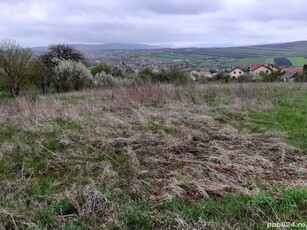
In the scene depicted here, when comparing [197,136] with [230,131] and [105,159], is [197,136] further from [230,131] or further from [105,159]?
[105,159]

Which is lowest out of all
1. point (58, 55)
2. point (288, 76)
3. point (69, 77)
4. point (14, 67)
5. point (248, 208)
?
point (288, 76)

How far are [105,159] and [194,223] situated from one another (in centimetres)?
279

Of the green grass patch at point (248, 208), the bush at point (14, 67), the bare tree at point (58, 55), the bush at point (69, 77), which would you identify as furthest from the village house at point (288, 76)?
the green grass patch at point (248, 208)

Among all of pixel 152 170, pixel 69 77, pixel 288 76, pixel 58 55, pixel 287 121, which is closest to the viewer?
pixel 152 170

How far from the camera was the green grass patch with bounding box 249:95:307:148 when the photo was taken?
610cm

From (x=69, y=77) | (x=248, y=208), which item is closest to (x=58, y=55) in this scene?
(x=69, y=77)

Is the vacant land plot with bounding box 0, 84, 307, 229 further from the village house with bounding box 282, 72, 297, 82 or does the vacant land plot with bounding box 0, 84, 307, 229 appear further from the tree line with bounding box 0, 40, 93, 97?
the village house with bounding box 282, 72, 297, 82

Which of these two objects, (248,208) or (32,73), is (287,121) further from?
(32,73)

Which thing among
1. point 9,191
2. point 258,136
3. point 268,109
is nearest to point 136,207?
A: point 9,191

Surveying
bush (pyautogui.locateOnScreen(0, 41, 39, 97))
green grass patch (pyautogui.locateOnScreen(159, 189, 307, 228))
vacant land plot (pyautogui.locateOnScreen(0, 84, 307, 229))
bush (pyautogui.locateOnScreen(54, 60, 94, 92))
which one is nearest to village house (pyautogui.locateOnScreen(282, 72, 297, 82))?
bush (pyautogui.locateOnScreen(54, 60, 94, 92))

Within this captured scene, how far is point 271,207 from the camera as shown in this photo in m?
2.88

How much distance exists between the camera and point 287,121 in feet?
25.3

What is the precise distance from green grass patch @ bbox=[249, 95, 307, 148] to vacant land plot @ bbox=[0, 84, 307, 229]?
0.03m

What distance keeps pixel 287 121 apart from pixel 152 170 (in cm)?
508
